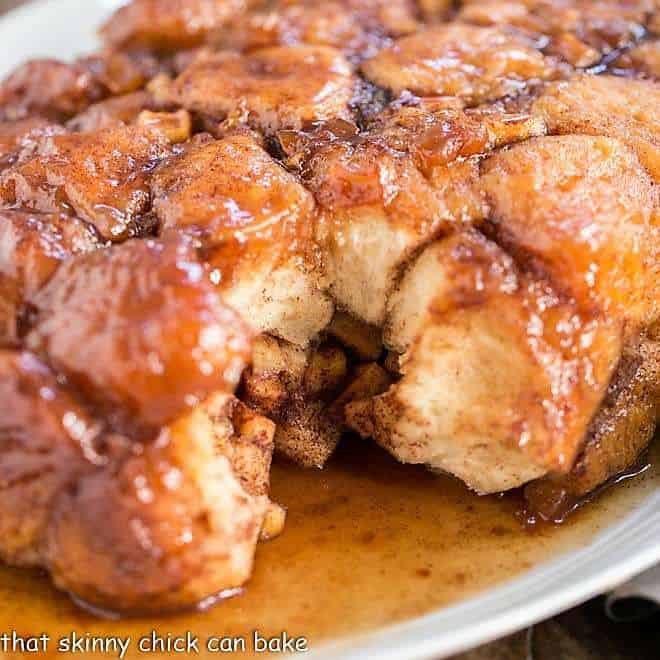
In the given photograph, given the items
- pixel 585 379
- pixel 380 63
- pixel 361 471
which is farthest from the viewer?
pixel 380 63

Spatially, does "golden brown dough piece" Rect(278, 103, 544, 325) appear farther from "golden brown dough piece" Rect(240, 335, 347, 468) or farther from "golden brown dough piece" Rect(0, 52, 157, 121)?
"golden brown dough piece" Rect(0, 52, 157, 121)

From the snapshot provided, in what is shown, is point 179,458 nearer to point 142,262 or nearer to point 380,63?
point 142,262

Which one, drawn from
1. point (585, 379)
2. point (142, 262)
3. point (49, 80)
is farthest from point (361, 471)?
point (49, 80)

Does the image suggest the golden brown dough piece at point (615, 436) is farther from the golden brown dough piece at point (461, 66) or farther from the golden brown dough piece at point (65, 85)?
the golden brown dough piece at point (65, 85)

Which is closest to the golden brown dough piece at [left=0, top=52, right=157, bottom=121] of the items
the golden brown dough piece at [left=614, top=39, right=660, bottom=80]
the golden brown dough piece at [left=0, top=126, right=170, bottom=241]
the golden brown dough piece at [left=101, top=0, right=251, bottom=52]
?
the golden brown dough piece at [left=101, top=0, right=251, bottom=52]

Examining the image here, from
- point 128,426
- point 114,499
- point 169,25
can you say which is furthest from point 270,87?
point 114,499

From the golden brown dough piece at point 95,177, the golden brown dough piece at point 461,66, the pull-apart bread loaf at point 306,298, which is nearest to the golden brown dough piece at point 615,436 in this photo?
the pull-apart bread loaf at point 306,298

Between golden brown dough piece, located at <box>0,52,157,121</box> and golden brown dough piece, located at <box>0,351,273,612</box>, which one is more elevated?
golden brown dough piece, located at <box>0,52,157,121</box>
